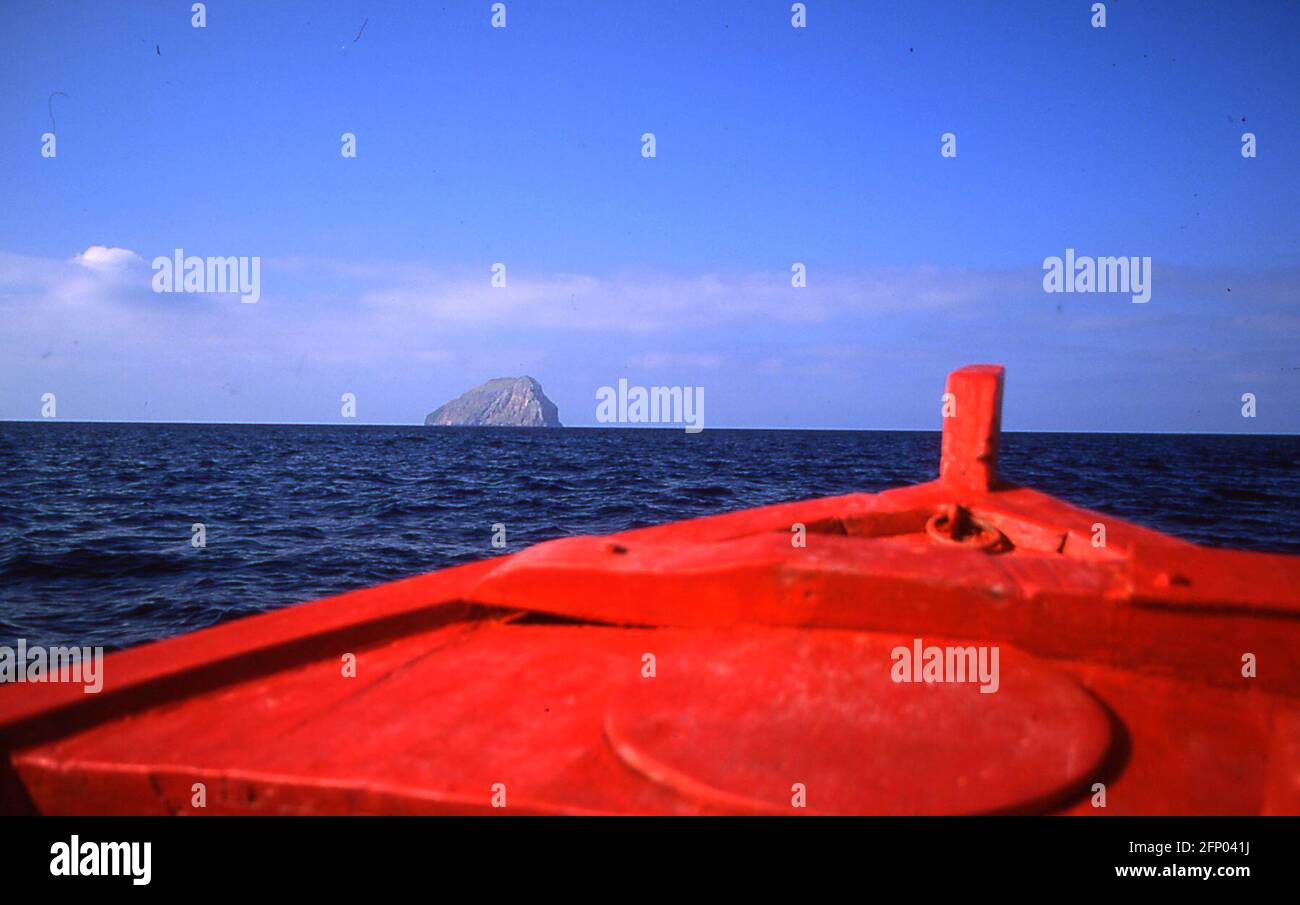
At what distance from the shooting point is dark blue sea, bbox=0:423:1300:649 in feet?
30.9

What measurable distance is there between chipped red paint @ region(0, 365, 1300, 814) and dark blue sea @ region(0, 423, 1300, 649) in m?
6.87

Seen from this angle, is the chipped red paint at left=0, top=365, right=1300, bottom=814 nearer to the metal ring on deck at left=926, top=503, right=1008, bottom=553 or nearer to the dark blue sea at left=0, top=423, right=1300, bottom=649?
the metal ring on deck at left=926, top=503, right=1008, bottom=553

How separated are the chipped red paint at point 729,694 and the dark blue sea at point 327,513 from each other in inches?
270

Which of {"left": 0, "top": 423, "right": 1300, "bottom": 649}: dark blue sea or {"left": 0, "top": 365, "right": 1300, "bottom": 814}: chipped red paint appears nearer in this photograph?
{"left": 0, "top": 365, "right": 1300, "bottom": 814}: chipped red paint

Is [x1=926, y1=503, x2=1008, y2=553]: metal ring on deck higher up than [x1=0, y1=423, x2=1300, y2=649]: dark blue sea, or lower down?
higher up

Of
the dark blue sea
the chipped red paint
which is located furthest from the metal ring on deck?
the dark blue sea

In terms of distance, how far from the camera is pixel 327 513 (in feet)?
53.9

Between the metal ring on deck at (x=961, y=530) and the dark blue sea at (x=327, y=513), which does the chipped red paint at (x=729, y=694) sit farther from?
the dark blue sea at (x=327, y=513)

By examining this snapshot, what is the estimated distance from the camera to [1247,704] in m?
1.86

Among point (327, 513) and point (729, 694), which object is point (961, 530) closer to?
point (729, 694)

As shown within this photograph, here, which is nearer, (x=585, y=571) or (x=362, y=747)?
(x=362, y=747)
